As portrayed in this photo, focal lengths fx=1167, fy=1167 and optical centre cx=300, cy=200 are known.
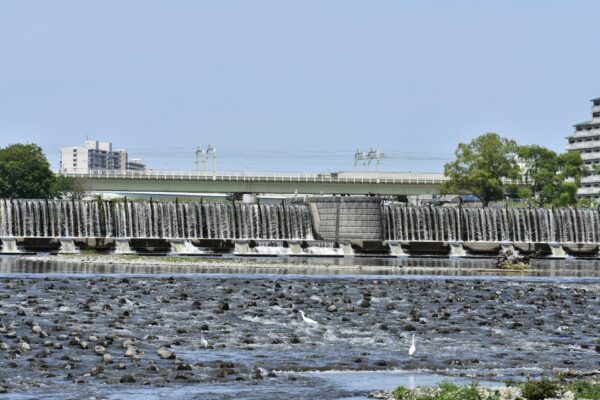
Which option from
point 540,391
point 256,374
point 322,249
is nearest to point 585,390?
point 540,391

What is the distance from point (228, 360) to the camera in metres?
27.1

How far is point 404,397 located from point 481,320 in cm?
1527

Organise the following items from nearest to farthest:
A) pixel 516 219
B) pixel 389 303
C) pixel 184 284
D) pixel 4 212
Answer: pixel 389 303, pixel 184 284, pixel 4 212, pixel 516 219

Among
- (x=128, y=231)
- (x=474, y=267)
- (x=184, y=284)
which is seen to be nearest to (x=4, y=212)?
(x=128, y=231)

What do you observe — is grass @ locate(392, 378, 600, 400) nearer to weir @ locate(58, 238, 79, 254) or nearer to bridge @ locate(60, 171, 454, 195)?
weir @ locate(58, 238, 79, 254)

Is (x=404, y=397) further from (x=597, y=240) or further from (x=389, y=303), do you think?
(x=597, y=240)

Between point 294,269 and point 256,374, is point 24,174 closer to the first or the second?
point 294,269

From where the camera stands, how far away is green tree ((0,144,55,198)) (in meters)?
156

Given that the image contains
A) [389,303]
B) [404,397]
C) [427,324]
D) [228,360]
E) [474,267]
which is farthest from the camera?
[474,267]

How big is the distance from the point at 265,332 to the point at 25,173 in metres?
130

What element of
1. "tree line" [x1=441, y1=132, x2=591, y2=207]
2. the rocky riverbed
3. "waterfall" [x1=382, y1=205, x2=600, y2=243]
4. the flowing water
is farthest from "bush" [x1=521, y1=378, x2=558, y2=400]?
"tree line" [x1=441, y1=132, x2=591, y2=207]

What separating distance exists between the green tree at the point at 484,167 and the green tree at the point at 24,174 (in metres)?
54.5

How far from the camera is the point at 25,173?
157m

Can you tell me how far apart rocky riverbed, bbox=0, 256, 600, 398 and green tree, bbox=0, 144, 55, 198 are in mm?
109377
